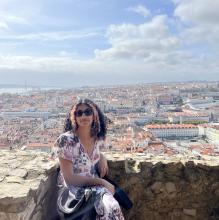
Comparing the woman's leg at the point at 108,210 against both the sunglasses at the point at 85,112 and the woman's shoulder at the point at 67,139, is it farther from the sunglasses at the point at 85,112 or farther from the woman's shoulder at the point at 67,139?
the sunglasses at the point at 85,112

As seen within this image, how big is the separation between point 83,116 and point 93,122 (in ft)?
0.36

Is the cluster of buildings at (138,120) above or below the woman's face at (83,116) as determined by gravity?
below

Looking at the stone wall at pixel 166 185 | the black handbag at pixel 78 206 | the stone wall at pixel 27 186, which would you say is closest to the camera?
the stone wall at pixel 27 186

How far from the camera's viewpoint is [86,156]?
2.58 metres

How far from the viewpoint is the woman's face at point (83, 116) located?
105 inches

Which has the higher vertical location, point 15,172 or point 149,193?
point 15,172

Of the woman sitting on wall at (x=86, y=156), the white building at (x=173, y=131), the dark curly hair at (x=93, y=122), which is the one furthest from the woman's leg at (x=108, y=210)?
the white building at (x=173, y=131)

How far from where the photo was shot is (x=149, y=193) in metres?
3.37

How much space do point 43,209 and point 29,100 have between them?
78.7m

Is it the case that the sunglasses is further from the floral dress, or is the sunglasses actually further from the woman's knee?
the woman's knee

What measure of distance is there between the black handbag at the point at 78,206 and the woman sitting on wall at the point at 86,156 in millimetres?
34

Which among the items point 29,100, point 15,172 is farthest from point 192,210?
point 29,100

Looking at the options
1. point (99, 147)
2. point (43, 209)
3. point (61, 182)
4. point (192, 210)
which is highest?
point (99, 147)

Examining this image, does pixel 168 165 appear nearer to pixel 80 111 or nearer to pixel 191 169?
pixel 191 169
